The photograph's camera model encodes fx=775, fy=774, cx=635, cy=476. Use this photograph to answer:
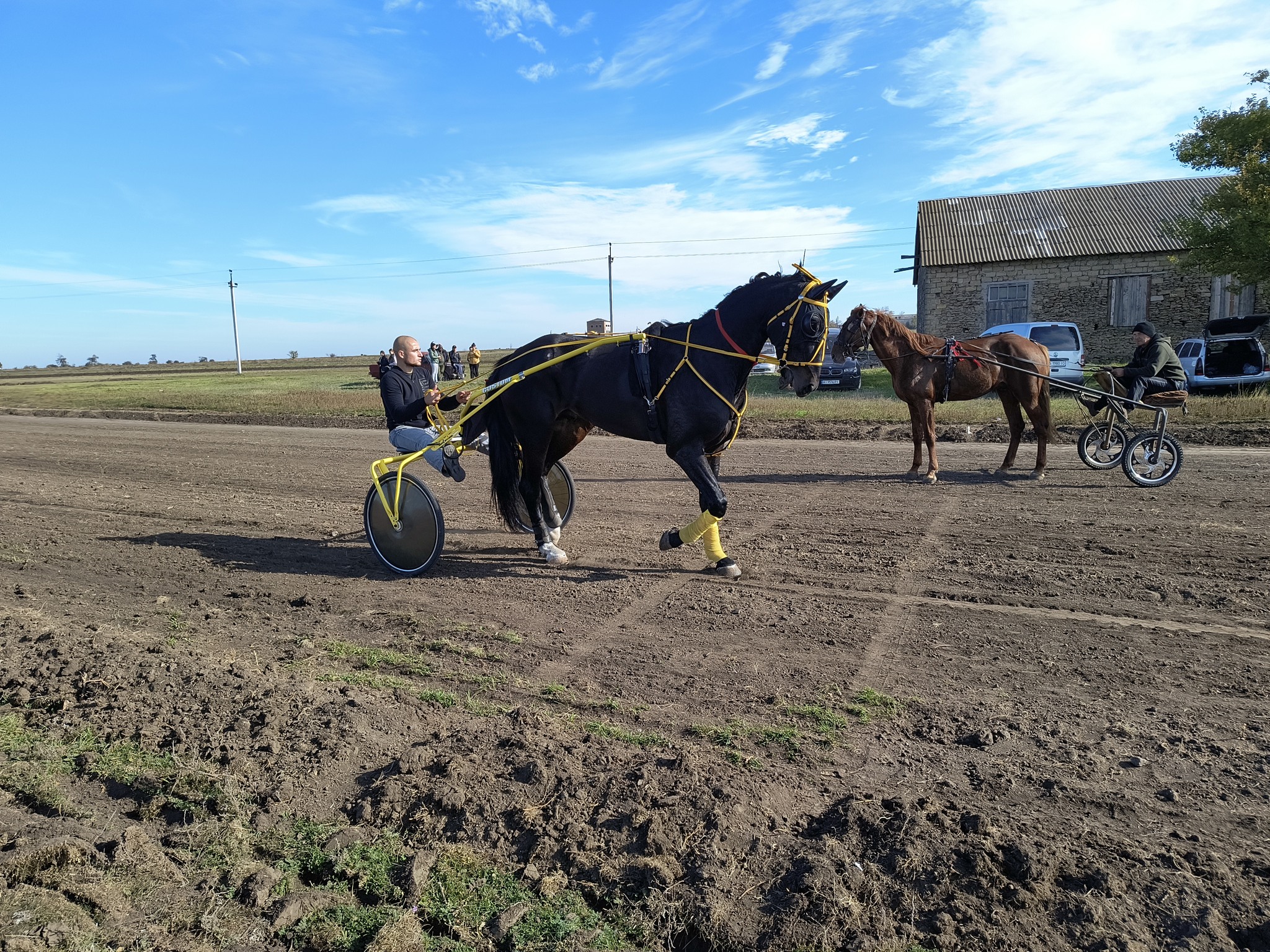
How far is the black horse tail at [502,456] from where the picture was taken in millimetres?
6758

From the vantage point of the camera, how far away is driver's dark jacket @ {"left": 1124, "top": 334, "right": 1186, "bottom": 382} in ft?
30.5

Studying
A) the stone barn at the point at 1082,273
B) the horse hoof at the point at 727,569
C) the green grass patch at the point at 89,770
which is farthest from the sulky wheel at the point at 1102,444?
the stone barn at the point at 1082,273

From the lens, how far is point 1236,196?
19.6 m

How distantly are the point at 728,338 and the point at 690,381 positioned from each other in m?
0.44

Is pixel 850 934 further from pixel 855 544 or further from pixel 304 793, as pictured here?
pixel 855 544

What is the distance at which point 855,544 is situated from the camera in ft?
22.6

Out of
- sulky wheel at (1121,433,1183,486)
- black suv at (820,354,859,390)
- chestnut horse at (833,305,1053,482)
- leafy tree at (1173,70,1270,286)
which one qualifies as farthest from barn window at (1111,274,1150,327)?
sulky wheel at (1121,433,1183,486)

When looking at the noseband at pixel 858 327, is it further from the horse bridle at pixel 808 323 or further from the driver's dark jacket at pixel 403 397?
the driver's dark jacket at pixel 403 397

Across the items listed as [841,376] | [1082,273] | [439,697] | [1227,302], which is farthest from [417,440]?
[1227,302]

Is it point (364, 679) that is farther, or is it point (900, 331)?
point (900, 331)

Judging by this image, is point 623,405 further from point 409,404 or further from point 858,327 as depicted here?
point 858,327

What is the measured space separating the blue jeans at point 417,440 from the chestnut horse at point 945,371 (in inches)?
213

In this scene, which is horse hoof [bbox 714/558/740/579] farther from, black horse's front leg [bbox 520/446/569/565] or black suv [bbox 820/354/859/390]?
black suv [bbox 820/354/859/390]

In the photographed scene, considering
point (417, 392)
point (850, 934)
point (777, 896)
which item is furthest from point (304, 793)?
point (417, 392)
